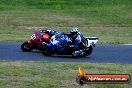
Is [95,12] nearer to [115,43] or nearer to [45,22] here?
[45,22]

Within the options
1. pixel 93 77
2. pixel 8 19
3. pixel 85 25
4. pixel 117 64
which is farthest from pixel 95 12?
pixel 93 77

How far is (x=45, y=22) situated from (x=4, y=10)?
6.81m

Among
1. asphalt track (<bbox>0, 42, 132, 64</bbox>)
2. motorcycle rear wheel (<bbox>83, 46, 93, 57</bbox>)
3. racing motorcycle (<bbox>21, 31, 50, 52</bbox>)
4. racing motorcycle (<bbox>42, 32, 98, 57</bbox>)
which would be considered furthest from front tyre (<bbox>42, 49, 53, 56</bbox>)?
motorcycle rear wheel (<bbox>83, 46, 93, 57</bbox>)

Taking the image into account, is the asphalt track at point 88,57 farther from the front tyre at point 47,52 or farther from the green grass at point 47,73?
the green grass at point 47,73

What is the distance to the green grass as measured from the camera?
563 inches

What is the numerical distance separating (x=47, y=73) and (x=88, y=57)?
572 cm

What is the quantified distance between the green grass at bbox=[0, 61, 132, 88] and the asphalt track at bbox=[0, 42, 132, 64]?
1.68 metres

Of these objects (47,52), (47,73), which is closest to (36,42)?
(47,52)

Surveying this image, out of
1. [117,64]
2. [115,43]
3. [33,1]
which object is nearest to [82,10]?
[33,1]

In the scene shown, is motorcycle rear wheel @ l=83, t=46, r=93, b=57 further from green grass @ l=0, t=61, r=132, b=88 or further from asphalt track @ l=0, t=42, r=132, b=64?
green grass @ l=0, t=61, r=132, b=88

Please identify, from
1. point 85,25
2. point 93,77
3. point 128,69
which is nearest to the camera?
point 93,77

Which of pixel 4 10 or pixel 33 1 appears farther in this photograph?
pixel 33 1

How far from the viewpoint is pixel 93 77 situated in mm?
12352

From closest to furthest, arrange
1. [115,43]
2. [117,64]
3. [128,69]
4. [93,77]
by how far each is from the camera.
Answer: [93,77] < [128,69] < [117,64] < [115,43]
